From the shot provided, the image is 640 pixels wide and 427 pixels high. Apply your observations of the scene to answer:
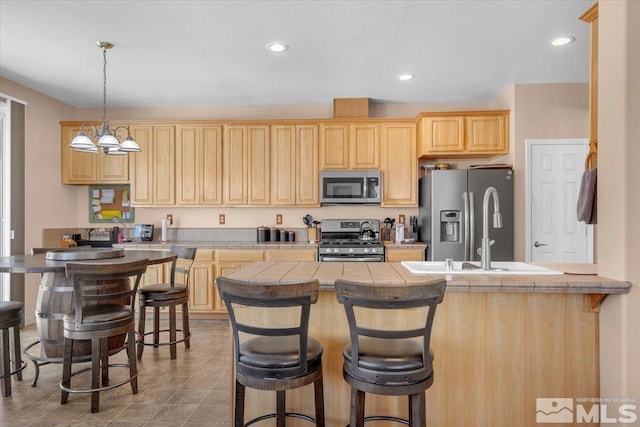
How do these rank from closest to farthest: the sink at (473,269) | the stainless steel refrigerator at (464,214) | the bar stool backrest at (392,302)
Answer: the bar stool backrest at (392,302), the sink at (473,269), the stainless steel refrigerator at (464,214)

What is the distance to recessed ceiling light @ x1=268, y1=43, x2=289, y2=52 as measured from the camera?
3167mm

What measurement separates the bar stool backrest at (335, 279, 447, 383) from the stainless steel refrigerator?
272 centimetres

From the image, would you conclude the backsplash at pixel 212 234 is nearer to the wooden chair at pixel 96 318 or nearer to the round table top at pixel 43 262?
the round table top at pixel 43 262

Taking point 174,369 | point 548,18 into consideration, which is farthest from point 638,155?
point 174,369

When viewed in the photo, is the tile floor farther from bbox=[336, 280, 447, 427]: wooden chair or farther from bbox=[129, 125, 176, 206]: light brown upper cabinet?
bbox=[129, 125, 176, 206]: light brown upper cabinet

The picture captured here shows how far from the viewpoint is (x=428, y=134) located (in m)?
4.43

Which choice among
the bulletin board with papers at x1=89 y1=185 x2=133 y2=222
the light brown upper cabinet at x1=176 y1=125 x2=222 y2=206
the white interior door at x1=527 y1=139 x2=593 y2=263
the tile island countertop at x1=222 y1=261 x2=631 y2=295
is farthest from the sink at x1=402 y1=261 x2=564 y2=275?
the bulletin board with papers at x1=89 y1=185 x2=133 y2=222

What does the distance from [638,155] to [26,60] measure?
15.4ft

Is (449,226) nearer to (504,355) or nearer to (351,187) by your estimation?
(351,187)

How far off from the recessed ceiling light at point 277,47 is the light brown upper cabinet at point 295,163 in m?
1.49

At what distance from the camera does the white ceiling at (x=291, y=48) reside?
2.64 metres

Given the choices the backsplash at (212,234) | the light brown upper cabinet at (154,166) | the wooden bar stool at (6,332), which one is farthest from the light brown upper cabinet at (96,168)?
the wooden bar stool at (6,332)

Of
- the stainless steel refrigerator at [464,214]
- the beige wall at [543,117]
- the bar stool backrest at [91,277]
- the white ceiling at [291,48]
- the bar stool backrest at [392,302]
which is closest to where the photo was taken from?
the bar stool backrest at [392,302]

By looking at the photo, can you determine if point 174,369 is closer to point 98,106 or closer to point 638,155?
point 638,155
